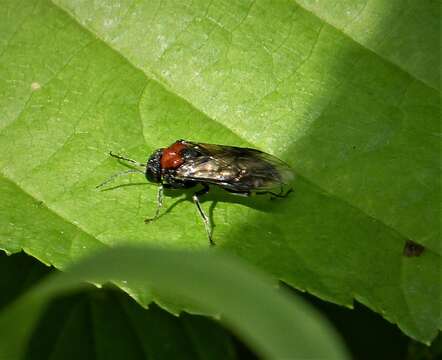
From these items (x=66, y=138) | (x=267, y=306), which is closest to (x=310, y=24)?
(x=66, y=138)

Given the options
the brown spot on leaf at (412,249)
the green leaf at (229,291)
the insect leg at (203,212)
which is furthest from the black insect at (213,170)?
the green leaf at (229,291)

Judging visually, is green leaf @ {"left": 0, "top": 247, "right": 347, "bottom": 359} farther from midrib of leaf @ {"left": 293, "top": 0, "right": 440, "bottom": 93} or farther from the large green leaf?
midrib of leaf @ {"left": 293, "top": 0, "right": 440, "bottom": 93}

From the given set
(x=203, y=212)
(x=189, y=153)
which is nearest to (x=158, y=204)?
(x=203, y=212)

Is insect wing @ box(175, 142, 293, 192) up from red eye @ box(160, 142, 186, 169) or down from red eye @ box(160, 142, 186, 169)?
up

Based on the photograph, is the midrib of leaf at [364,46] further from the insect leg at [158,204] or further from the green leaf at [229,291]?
the green leaf at [229,291]

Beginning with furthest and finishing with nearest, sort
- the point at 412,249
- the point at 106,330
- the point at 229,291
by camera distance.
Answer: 1. the point at 106,330
2. the point at 412,249
3. the point at 229,291

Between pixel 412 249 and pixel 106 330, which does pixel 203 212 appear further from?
pixel 106 330

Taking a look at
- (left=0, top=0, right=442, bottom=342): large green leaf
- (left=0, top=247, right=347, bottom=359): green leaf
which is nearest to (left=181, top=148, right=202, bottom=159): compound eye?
(left=0, top=0, right=442, bottom=342): large green leaf

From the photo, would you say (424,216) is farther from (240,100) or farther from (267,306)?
(267,306)
